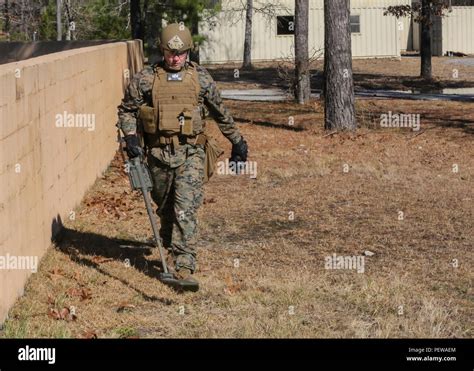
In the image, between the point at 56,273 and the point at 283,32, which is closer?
the point at 56,273

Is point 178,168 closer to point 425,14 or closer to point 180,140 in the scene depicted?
point 180,140

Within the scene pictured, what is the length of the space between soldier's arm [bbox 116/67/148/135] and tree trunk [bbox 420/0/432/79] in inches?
923

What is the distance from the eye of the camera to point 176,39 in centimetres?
780

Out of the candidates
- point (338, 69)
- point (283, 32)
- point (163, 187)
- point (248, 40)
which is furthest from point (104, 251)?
point (283, 32)

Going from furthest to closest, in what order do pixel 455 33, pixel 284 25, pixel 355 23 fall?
1. pixel 455 33
2. pixel 355 23
3. pixel 284 25

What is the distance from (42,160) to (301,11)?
15.4 meters

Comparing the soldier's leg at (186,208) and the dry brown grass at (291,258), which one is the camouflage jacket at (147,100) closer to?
the soldier's leg at (186,208)

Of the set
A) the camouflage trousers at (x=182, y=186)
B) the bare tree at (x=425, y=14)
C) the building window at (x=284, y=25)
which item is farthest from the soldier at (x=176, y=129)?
the building window at (x=284, y=25)

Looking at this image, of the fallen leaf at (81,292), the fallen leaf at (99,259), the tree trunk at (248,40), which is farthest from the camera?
the tree trunk at (248,40)

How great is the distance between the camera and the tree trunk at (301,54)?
23719 mm

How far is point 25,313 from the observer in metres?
7.21

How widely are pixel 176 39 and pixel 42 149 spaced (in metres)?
1.94

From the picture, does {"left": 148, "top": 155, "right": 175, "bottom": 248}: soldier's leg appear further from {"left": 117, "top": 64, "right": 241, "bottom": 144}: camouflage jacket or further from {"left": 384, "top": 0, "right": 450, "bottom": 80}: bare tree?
{"left": 384, "top": 0, "right": 450, "bottom": 80}: bare tree

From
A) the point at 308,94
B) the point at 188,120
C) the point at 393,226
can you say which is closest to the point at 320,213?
the point at 393,226
